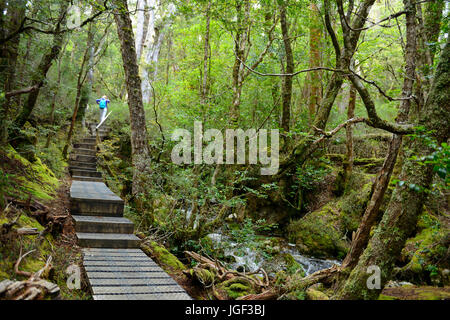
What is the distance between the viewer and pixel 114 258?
4.73 metres

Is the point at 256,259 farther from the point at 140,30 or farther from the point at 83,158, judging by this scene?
the point at 140,30

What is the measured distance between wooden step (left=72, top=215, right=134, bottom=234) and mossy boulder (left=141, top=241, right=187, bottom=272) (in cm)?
49

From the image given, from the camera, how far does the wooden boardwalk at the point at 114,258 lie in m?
3.57

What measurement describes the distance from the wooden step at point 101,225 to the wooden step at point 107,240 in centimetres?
11

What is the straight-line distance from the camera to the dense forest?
154 inches

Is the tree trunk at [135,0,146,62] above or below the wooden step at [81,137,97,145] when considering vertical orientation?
above

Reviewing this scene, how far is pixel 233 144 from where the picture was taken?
9312 mm

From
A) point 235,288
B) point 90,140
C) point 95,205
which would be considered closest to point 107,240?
point 95,205

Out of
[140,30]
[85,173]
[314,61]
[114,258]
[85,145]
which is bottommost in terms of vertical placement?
[114,258]

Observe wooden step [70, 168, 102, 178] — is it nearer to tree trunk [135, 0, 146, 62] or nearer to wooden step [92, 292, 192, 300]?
wooden step [92, 292, 192, 300]

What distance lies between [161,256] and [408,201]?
13.4 ft

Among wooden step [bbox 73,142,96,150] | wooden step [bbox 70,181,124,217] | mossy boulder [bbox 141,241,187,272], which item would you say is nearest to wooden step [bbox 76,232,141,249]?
mossy boulder [bbox 141,241,187,272]

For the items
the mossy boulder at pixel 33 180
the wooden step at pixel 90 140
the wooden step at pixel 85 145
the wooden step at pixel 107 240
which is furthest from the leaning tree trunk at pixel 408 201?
the wooden step at pixel 90 140

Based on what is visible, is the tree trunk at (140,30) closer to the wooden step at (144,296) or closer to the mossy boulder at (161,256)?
the mossy boulder at (161,256)
